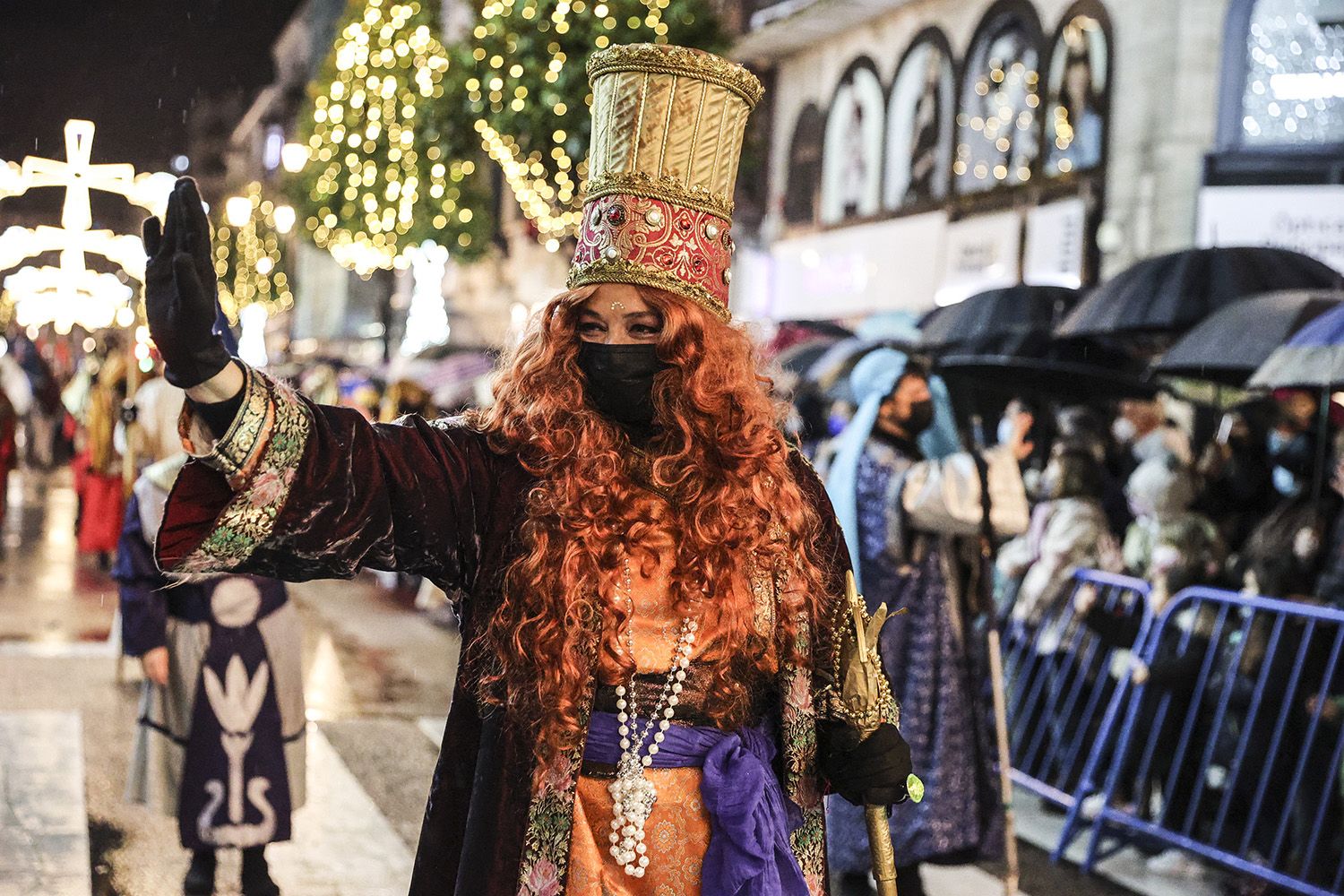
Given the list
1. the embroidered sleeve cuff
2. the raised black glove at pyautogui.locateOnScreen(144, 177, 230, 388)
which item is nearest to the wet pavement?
the embroidered sleeve cuff

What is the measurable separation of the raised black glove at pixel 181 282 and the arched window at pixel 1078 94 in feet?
49.6

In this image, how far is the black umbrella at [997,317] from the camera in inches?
395

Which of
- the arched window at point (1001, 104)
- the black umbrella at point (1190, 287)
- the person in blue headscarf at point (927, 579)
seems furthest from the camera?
the arched window at point (1001, 104)

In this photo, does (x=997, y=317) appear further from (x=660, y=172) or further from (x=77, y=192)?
(x=660, y=172)

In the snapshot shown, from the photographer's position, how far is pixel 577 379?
300 centimetres

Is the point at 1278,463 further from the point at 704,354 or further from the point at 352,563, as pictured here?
the point at 352,563

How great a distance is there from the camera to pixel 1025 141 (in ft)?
58.2

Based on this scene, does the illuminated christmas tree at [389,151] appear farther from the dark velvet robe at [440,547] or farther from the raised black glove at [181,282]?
the raised black glove at [181,282]

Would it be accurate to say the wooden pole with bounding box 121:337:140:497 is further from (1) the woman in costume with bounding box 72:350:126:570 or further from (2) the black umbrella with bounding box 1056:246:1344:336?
(2) the black umbrella with bounding box 1056:246:1344:336

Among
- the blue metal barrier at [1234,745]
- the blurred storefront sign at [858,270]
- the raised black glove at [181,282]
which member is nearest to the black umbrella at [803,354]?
the blue metal barrier at [1234,745]

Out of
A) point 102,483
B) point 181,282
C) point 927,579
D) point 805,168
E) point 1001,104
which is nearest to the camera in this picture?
point 181,282

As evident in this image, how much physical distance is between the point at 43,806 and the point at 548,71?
1286cm

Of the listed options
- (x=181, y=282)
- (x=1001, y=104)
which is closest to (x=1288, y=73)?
(x=1001, y=104)

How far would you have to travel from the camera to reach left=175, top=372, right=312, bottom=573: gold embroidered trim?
7.91 ft
